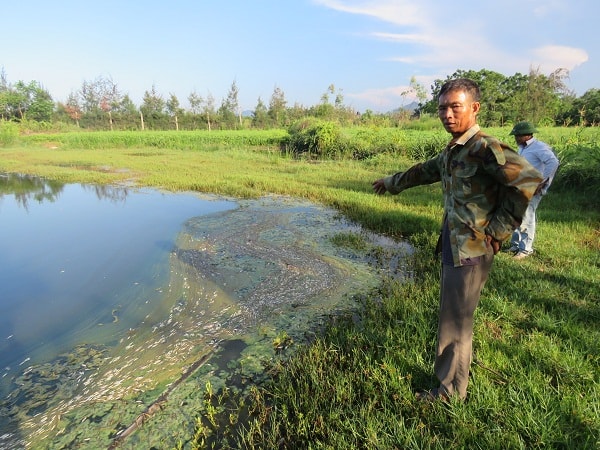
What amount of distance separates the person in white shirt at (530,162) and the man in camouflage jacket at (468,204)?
2772 millimetres

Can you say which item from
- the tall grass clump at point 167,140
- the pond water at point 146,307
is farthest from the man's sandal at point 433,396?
the tall grass clump at point 167,140

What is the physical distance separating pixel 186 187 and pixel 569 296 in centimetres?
855

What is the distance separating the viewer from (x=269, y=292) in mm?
3715

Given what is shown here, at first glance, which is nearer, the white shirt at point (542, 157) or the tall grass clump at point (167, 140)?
the white shirt at point (542, 157)

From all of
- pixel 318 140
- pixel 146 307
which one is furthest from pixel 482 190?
pixel 318 140

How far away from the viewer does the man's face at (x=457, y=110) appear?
1539 mm

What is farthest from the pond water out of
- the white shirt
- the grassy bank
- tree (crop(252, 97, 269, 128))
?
tree (crop(252, 97, 269, 128))

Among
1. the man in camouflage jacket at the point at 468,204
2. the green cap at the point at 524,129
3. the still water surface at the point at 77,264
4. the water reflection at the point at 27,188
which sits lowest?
the still water surface at the point at 77,264

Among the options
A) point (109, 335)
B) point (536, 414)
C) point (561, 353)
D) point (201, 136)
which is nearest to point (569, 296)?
point (561, 353)

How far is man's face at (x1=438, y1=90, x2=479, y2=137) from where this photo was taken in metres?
1.54

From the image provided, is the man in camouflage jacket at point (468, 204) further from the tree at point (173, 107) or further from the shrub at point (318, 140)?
the tree at point (173, 107)

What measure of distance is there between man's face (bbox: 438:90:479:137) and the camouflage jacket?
0.15 ft

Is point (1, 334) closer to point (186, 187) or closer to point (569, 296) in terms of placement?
point (569, 296)

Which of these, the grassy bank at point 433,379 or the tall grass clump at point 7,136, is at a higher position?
the tall grass clump at point 7,136
